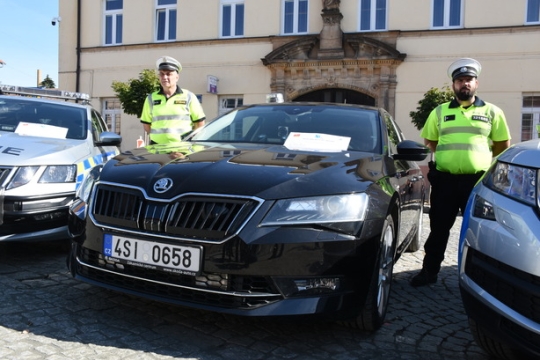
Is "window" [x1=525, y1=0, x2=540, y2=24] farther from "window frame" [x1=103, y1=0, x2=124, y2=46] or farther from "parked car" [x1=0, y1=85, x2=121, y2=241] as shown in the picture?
"parked car" [x1=0, y1=85, x2=121, y2=241]

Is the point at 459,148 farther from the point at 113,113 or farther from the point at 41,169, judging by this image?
the point at 113,113

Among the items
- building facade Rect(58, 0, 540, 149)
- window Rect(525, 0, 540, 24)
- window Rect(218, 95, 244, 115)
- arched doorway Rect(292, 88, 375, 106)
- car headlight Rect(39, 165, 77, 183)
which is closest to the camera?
car headlight Rect(39, 165, 77, 183)

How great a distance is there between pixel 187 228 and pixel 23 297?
1.53 metres

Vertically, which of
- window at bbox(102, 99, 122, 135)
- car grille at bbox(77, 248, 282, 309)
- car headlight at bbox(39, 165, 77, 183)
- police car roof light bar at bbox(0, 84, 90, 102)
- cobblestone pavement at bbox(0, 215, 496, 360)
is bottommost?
cobblestone pavement at bbox(0, 215, 496, 360)

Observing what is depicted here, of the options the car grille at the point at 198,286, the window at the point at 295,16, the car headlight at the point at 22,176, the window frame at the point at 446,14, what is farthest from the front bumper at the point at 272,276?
the window at the point at 295,16

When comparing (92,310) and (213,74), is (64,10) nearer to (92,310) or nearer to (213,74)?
(213,74)

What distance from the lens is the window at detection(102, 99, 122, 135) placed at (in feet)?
62.1

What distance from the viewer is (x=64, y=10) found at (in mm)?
19531

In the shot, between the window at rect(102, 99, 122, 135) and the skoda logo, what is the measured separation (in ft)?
55.4

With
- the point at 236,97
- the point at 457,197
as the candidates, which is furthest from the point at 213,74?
the point at 457,197

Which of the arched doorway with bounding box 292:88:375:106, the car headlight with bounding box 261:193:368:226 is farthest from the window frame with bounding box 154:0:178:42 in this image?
the car headlight with bounding box 261:193:368:226

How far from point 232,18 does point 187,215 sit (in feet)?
51.7

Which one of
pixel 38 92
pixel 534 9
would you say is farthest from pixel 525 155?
pixel 534 9

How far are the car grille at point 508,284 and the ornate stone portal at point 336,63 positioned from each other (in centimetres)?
1356
